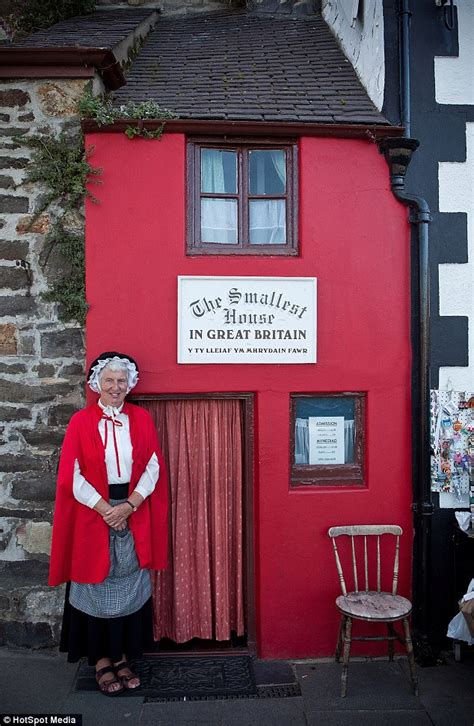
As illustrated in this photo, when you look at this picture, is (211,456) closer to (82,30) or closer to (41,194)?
(41,194)

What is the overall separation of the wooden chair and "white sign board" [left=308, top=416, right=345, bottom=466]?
579 mm

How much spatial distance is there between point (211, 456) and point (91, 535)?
1.14 metres

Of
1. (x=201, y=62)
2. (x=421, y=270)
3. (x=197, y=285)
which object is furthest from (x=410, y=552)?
(x=201, y=62)

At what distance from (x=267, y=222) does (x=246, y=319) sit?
2.83 feet

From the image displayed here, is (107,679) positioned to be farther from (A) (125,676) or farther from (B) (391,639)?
(B) (391,639)

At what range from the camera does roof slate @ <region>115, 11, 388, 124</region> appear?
16.5 ft

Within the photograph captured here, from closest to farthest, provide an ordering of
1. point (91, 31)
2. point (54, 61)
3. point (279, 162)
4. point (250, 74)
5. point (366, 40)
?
point (54, 61)
point (279, 162)
point (366, 40)
point (250, 74)
point (91, 31)

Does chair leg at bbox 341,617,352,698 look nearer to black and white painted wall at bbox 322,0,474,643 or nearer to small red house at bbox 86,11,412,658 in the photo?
small red house at bbox 86,11,412,658

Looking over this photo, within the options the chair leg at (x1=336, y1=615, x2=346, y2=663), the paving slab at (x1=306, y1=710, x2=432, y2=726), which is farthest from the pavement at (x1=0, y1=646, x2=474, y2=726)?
the chair leg at (x1=336, y1=615, x2=346, y2=663)

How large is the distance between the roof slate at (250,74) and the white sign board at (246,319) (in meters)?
1.33

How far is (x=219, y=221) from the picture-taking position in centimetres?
506

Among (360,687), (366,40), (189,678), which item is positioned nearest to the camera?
(360,687)

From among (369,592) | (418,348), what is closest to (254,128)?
(418,348)

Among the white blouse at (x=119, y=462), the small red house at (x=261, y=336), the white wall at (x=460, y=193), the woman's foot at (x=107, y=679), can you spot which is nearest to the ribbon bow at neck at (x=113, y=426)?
the white blouse at (x=119, y=462)
